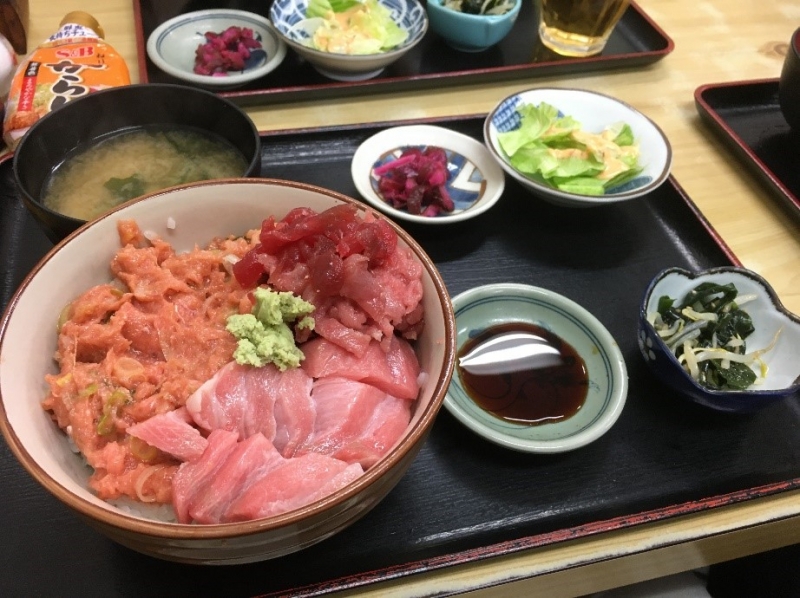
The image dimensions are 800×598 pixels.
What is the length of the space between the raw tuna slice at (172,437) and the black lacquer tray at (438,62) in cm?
148

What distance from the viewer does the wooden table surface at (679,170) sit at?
1.31 meters

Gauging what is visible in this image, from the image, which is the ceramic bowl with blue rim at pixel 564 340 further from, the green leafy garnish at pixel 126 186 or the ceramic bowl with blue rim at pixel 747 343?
the green leafy garnish at pixel 126 186

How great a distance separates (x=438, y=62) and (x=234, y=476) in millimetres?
2092

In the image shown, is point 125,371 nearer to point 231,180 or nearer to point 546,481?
point 231,180

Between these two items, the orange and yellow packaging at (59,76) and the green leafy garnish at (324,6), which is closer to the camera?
the orange and yellow packaging at (59,76)

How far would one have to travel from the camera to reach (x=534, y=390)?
63.3 inches

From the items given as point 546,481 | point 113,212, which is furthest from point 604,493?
point 113,212

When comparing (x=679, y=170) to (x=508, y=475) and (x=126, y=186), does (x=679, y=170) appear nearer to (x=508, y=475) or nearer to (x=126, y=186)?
(x=508, y=475)

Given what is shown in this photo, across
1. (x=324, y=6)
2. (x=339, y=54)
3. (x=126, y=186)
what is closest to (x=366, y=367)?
(x=126, y=186)

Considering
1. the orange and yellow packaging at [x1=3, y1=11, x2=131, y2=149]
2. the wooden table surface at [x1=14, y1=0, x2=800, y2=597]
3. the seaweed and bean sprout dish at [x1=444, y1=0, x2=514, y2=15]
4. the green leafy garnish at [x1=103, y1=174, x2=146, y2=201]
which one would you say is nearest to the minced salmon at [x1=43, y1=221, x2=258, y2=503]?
the green leafy garnish at [x1=103, y1=174, x2=146, y2=201]

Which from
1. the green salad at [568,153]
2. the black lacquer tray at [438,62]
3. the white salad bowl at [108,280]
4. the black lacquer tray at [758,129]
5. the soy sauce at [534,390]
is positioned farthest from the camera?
the black lacquer tray at [438,62]

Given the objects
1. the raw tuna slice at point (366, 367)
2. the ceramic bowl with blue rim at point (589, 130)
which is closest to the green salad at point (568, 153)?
the ceramic bowl with blue rim at point (589, 130)

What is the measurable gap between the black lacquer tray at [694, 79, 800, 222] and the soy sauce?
112cm

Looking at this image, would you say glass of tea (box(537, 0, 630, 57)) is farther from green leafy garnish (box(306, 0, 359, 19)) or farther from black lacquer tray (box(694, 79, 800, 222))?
green leafy garnish (box(306, 0, 359, 19))
